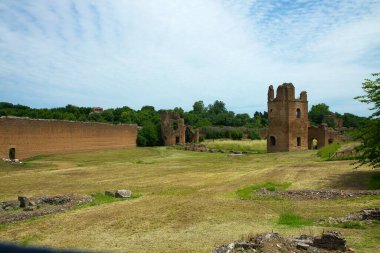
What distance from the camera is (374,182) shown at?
59.0 feet

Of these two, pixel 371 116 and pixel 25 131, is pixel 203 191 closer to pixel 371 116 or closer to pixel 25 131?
pixel 371 116

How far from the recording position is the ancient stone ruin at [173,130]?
66.2 metres

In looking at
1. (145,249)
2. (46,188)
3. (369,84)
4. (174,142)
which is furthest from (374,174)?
(174,142)

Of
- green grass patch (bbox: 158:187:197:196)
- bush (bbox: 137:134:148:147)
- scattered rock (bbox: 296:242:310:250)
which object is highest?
bush (bbox: 137:134:148:147)

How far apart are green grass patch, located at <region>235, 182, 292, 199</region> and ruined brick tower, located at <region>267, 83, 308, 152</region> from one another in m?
28.7

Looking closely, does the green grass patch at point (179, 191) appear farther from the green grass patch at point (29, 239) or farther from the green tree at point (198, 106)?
the green tree at point (198, 106)

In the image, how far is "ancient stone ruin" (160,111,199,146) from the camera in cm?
6625

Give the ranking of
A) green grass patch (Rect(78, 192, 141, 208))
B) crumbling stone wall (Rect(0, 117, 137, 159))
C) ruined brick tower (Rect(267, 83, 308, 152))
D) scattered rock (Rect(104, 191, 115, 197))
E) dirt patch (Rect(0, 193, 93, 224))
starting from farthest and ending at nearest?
1. ruined brick tower (Rect(267, 83, 308, 152))
2. crumbling stone wall (Rect(0, 117, 137, 159))
3. scattered rock (Rect(104, 191, 115, 197))
4. green grass patch (Rect(78, 192, 141, 208))
5. dirt patch (Rect(0, 193, 93, 224))

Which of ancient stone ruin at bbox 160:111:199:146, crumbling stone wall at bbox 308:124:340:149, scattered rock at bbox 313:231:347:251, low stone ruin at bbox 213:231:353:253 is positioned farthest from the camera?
ancient stone ruin at bbox 160:111:199:146

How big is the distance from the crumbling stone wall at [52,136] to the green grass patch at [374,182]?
30.5 metres

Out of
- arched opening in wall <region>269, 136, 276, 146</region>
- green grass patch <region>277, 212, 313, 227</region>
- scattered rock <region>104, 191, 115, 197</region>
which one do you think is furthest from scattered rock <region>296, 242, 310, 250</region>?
arched opening in wall <region>269, 136, 276, 146</region>

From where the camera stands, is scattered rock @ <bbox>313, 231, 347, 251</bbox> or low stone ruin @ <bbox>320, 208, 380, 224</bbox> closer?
scattered rock @ <bbox>313, 231, 347, 251</bbox>

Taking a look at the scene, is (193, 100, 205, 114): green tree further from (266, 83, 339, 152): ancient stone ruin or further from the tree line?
(266, 83, 339, 152): ancient stone ruin

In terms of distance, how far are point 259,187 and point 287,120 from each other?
98.2 ft
